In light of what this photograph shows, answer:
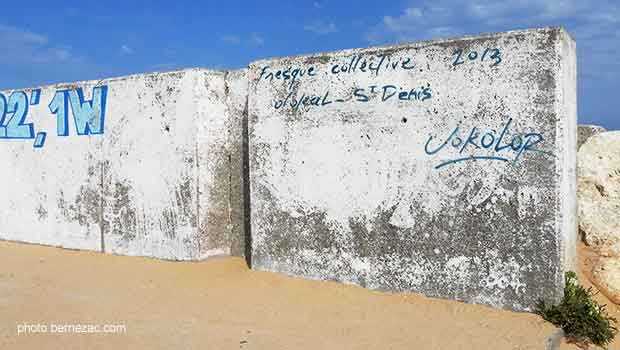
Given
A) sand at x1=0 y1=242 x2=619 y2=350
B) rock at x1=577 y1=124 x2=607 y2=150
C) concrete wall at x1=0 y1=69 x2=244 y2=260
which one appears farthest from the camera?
rock at x1=577 y1=124 x2=607 y2=150

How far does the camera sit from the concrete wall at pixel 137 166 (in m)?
6.04

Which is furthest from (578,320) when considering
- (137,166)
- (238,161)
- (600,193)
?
(137,166)

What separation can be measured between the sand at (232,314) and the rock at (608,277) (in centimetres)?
15

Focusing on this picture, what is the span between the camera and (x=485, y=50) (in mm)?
4543

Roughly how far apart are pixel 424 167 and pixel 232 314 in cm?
187

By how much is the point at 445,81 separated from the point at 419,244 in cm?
127

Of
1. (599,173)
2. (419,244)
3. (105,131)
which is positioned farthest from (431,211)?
(105,131)

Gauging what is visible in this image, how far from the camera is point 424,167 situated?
15.7ft

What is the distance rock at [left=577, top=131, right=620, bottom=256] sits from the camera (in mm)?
5941

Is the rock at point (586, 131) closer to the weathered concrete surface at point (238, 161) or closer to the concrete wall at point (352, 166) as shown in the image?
the concrete wall at point (352, 166)

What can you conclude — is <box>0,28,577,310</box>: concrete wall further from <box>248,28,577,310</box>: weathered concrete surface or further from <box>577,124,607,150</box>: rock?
<box>577,124,607,150</box>: rock

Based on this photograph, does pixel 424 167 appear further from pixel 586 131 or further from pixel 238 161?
pixel 586 131

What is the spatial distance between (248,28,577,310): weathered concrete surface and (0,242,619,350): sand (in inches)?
8.4
